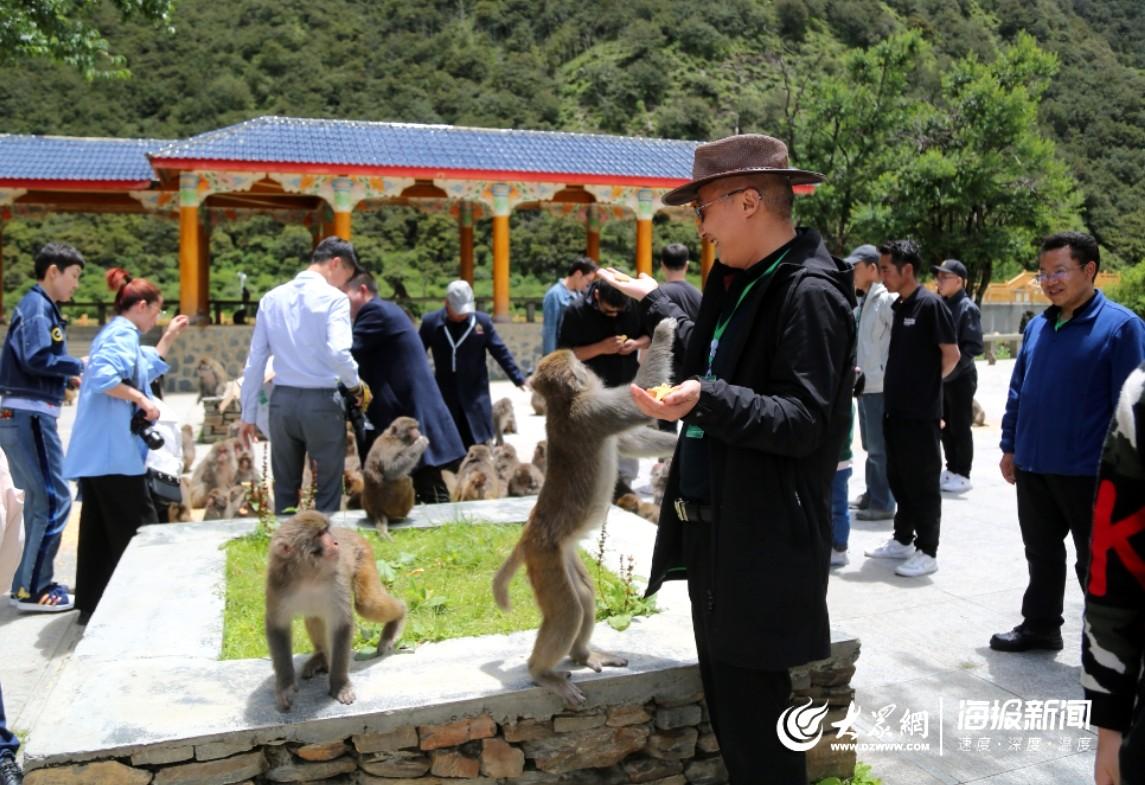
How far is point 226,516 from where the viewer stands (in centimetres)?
765

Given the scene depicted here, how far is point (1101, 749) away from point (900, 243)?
5.26 m

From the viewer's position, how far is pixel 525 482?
326 inches

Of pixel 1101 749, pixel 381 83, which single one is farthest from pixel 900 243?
pixel 381 83

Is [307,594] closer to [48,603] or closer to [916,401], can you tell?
[48,603]

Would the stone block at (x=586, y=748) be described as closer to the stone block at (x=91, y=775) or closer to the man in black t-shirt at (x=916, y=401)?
the stone block at (x=91, y=775)

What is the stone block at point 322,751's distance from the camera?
10.6 feet

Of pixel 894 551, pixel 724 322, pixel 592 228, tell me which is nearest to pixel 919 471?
pixel 894 551

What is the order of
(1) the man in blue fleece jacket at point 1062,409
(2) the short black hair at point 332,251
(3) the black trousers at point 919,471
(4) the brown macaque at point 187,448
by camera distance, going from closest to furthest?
(1) the man in blue fleece jacket at point 1062,409
(2) the short black hair at point 332,251
(3) the black trousers at point 919,471
(4) the brown macaque at point 187,448

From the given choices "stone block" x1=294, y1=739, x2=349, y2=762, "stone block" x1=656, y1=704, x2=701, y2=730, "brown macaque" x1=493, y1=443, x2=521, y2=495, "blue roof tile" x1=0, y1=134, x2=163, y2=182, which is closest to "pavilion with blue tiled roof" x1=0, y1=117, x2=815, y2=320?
"blue roof tile" x1=0, y1=134, x2=163, y2=182

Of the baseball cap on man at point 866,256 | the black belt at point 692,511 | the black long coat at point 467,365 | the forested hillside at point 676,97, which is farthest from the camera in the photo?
the forested hillside at point 676,97

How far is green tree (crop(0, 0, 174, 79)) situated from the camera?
12266 millimetres

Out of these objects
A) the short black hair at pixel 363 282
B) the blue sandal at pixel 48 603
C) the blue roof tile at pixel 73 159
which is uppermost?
the blue roof tile at pixel 73 159

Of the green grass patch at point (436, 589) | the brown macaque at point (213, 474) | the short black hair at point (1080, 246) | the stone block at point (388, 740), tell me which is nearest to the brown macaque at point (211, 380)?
the brown macaque at point (213, 474)

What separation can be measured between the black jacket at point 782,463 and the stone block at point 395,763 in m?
1.22
